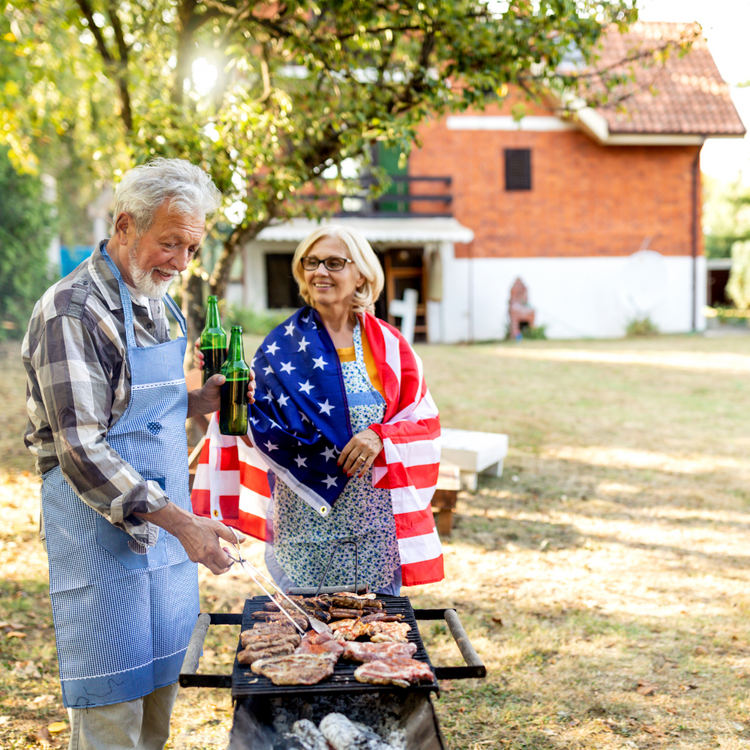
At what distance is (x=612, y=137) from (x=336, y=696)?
62.9 feet

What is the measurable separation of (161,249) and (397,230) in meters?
16.5

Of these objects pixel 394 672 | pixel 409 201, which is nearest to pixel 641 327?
pixel 409 201

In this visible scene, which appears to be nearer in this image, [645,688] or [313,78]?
[645,688]

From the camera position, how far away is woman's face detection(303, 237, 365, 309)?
108 inches

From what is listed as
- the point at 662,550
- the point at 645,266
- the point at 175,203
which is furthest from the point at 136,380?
the point at 645,266

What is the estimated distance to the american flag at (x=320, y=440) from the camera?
8.69 ft

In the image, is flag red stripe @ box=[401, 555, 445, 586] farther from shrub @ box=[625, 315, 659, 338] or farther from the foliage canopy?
shrub @ box=[625, 315, 659, 338]

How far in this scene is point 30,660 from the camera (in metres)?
3.72

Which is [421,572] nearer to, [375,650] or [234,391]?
[375,650]

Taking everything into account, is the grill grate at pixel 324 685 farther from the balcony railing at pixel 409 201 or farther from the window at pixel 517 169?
the window at pixel 517 169

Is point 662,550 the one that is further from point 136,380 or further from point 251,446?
point 136,380

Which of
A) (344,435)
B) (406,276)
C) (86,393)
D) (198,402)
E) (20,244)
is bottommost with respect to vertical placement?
(344,435)

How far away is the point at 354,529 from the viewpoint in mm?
2746

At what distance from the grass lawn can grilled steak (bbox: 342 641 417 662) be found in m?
1.38
